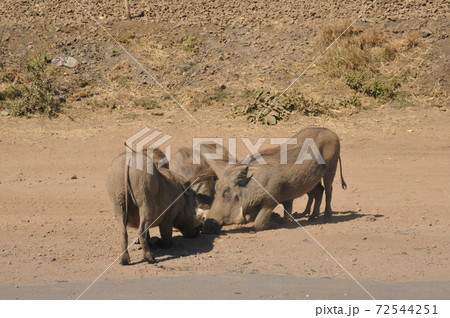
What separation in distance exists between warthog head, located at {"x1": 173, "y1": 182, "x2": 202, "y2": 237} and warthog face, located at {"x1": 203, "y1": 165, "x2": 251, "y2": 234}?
0.38 meters

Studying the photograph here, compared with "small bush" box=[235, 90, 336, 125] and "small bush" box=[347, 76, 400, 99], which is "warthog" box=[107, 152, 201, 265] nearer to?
"small bush" box=[235, 90, 336, 125]

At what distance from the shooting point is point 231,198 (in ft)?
29.3

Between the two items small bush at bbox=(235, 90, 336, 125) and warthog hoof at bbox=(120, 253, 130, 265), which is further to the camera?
small bush at bbox=(235, 90, 336, 125)

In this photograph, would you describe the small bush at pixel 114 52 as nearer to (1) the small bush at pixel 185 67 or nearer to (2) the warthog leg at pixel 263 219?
(1) the small bush at pixel 185 67

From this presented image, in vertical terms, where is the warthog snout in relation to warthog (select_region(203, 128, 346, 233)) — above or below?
below

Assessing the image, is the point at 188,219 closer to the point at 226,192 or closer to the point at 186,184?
the point at 186,184

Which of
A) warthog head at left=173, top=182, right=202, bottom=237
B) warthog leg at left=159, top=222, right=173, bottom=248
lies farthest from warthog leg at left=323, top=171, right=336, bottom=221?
warthog leg at left=159, top=222, right=173, bottom=248

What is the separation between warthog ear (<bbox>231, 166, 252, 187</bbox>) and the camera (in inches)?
349

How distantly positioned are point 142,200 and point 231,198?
1820mm

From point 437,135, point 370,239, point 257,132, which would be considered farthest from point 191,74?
point 370,239

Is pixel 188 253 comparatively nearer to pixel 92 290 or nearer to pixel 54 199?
pixel 92 290

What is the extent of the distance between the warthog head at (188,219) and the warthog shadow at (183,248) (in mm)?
101

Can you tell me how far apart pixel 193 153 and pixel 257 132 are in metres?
3.35

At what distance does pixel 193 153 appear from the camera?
9648 mm
